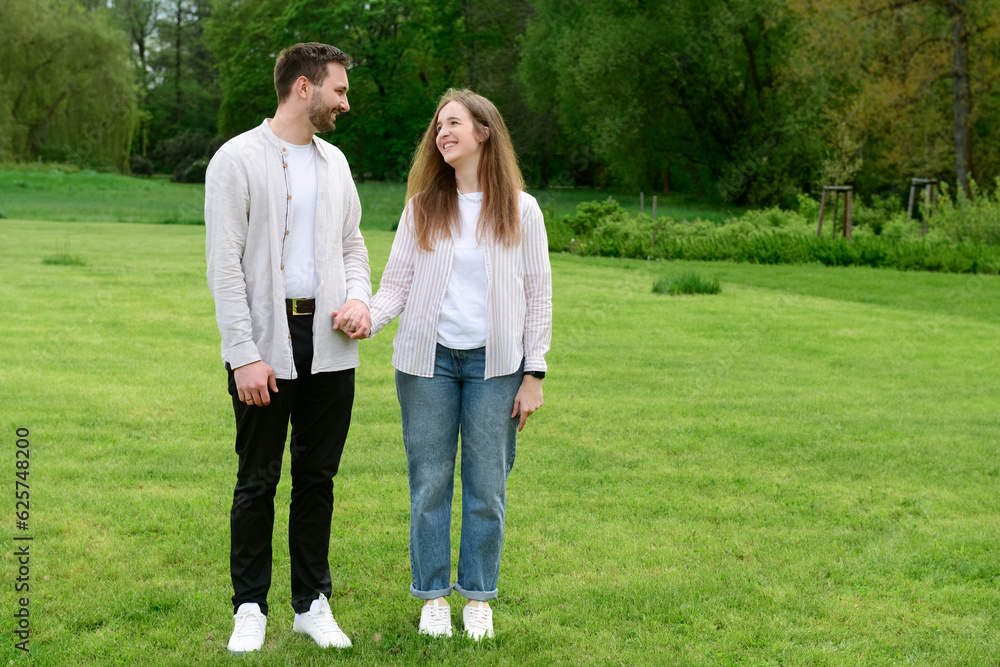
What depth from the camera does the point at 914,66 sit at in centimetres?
3098

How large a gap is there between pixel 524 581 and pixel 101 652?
180 centimetres

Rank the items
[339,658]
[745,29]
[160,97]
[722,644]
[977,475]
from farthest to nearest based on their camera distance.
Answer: [160,97], [745,29], [977,475], [722,644], [339,658]

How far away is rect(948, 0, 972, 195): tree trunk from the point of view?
92.8 ft

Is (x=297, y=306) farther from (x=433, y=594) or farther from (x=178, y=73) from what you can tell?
(x=178, y=73)

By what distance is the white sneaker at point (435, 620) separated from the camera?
12.2 ft

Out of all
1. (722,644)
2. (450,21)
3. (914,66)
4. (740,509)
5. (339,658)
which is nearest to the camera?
(339,658)

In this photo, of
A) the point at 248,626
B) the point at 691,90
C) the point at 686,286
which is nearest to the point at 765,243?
the point at 686,286

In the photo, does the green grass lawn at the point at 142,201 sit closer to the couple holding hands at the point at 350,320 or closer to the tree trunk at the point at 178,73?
the tree trunk at the point at 178,73

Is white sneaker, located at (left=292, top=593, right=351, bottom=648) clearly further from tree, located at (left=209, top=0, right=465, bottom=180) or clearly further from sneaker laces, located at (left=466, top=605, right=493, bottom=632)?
tree, located at (left=209, top=0, right=465, bottom=180)

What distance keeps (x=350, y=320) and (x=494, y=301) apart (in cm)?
53

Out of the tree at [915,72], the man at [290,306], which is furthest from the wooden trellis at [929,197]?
the man at [290,306]

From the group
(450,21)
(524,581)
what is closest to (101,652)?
(524,581)

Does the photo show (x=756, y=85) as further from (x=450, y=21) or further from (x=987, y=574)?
(x=987, y=574)

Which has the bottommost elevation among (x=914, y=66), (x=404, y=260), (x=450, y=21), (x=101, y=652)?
(x=101, y=652)
